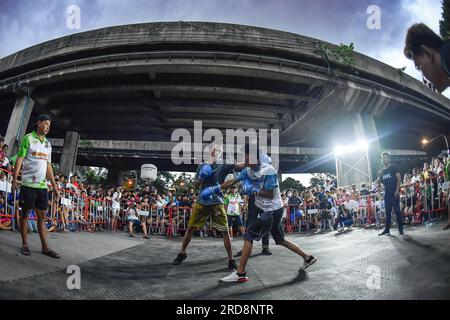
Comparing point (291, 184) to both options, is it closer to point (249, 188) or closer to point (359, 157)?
point (359, 157)

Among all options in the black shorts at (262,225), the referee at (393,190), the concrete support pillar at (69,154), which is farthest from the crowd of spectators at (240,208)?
the concrete support pillar at (69,154)

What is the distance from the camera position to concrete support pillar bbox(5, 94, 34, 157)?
17250 mm

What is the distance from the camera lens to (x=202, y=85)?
17.3 meters

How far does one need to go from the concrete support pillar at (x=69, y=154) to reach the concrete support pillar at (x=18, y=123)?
14.8 ft

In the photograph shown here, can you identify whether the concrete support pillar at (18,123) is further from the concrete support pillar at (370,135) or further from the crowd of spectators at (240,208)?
the concrete support pillar at (370,135)

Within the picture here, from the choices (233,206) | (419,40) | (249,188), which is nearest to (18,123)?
(233,206)

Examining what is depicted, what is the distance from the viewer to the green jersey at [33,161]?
171 inches

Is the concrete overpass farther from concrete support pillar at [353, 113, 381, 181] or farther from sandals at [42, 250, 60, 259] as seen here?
sandals at [42, 250, 60, 259]

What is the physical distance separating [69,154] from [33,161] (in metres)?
20.5

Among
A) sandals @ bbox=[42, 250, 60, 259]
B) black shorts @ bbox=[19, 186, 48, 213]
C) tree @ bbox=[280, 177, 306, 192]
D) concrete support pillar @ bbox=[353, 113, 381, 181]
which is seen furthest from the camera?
tree @ bbox=[280, 177, 306, 192]

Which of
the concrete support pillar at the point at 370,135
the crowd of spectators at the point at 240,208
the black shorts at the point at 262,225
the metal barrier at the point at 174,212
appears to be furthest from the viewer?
the concrete support pillar at the point at 370,135

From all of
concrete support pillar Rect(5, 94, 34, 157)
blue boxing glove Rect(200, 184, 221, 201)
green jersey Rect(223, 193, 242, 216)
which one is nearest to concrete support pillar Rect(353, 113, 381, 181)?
green jersey Rect(223, 193, 242, 216)
